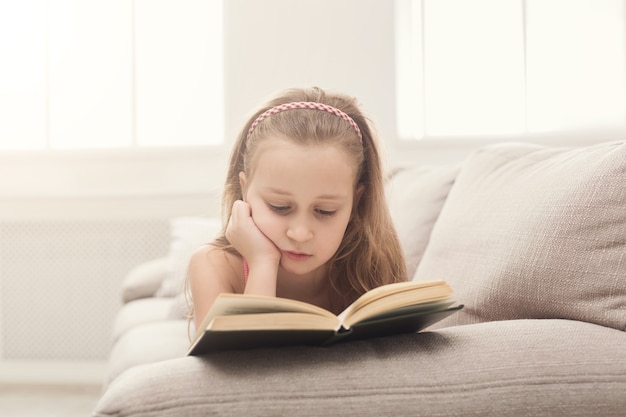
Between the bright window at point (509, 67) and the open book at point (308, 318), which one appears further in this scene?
the bright window at point (509, 67)

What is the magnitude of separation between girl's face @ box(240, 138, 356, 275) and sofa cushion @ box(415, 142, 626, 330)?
0.27 meters

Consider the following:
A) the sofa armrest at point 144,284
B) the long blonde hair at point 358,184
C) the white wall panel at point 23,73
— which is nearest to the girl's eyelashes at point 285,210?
the long blonde hair at point 358,184

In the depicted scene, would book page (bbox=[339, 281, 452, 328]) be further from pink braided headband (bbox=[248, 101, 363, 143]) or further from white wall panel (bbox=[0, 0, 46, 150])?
white wall panel (bbox=[0, 0, 46, 150])

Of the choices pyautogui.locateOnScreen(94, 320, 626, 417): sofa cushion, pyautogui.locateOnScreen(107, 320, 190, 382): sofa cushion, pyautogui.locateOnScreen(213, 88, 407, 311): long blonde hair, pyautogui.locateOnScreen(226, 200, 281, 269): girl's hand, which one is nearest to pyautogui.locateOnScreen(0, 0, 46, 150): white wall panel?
pyautogui.locateOnScreen(107, 320, 190, 382): sofa cushion

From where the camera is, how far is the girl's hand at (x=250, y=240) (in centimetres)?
129

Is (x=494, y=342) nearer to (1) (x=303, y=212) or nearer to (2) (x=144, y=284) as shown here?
(1) (x=303, y=212)

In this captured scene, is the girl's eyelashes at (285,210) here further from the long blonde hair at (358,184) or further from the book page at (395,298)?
the book page at (395,298)

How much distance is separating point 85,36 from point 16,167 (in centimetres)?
71

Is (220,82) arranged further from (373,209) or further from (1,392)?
(373,209)

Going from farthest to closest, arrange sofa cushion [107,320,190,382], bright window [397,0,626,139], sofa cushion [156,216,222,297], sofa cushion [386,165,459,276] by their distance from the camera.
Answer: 1. bright window [397,0,626,139]
2. sofa cushion [156,216,222,297]
3. sofa cushion [386,165,459,276]
4. sofa cushion [107,320,190,382]

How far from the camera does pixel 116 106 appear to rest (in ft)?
11.3

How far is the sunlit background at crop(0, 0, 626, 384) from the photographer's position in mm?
3238

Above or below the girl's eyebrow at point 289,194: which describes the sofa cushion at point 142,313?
below

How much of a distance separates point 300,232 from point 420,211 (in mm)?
785
